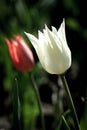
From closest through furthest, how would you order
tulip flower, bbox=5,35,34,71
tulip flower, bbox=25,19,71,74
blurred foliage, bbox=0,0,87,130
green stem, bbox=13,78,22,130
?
1. tulip flower, bbox=25,19,71,74
2. green stem, bbox=13,78,22,130
3. tulip flower, bbox=5,35,34,71
4. blurred foliage, bbox=0,0,87,130

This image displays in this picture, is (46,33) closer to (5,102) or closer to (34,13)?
(5,102)

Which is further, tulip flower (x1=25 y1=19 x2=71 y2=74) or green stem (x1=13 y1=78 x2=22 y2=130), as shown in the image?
green stem (x1=13 y1=78 x2=22 y2=130)

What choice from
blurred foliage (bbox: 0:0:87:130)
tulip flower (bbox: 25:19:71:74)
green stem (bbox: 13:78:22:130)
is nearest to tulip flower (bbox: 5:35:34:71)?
green stem (bbox: 13:78:22:130)

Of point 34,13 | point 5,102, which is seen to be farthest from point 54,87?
point 34,13

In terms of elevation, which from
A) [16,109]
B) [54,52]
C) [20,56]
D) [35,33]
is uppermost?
[35,33]

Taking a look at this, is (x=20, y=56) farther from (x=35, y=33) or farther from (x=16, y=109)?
(x=35, y=33)

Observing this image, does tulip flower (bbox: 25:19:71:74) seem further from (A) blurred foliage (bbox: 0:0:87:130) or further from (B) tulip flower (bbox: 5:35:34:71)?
(A) blurred foliage (bbox: 0:0:87:130)

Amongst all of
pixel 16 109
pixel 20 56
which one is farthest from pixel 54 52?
pixel 20 56

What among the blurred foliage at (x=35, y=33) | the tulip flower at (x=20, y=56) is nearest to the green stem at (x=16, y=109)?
the tulip flower at (x=20, y=56)
